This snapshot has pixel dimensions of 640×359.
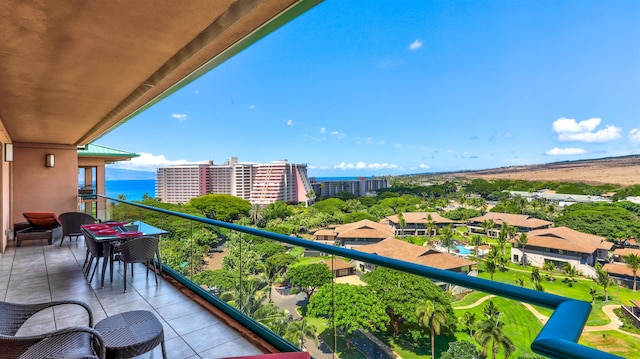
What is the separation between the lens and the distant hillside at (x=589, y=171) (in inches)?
1718

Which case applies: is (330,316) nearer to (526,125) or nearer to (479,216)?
(479,216)

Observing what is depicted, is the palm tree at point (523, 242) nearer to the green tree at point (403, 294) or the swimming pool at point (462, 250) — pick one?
the swimming pool at point (462, 250)

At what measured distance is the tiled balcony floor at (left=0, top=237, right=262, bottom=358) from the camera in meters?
2.87

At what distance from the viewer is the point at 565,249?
1496 inches

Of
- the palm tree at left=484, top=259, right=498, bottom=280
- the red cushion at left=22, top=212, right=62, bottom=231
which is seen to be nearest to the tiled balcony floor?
the red cushion at left=22, top=212, right=62, bottom=231

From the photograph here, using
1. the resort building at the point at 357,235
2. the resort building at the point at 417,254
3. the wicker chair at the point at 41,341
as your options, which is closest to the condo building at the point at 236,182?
the resort building at the point at 357,235

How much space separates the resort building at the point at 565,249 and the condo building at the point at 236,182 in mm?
48835

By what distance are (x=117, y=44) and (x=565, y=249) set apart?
4869 cm

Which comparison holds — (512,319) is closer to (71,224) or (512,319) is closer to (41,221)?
(71,224)

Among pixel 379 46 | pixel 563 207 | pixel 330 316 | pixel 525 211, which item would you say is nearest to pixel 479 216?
pixel 525 211

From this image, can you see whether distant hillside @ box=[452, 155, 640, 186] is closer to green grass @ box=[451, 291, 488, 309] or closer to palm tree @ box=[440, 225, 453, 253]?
palm tree @ box=[440, 225, 453, 253]

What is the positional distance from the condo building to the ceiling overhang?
7112 centimetres

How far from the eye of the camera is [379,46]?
254 feet

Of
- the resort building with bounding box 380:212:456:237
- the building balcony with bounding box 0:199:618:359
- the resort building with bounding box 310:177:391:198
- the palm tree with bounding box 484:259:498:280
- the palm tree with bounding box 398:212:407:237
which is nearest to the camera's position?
the building balcony with bounding box 0:199:618:359
